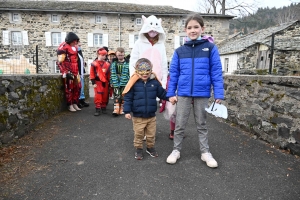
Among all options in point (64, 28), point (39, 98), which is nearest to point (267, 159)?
point (39, 98)

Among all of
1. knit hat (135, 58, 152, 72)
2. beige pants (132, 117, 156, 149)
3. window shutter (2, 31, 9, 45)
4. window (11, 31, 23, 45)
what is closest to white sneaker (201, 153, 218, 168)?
beige pants (132, 117, 156, 149)

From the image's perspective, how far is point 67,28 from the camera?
68.8ft

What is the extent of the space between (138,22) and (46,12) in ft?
29.8

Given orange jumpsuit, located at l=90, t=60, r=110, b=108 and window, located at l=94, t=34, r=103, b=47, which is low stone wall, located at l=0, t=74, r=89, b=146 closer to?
orange jumpsuit, located at l=90, t=60, r=110, b=108

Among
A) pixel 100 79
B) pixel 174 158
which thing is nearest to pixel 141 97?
pixel 174 158

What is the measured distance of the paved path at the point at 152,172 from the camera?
6.78ft

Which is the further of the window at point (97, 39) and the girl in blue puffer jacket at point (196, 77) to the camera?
the window at point (97, 39)

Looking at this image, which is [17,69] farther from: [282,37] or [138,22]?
[282,37]

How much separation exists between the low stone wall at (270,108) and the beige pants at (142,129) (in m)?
1.97

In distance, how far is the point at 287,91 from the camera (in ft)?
10.2

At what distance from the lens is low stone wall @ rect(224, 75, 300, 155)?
117 inches

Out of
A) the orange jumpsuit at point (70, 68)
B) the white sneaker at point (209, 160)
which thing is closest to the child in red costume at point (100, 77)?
the orange jumpsuit at point (70, 68)

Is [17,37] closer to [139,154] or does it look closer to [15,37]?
[15,37]

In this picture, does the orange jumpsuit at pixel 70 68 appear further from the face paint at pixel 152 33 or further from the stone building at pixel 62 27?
the stone building at pixel 62 27
